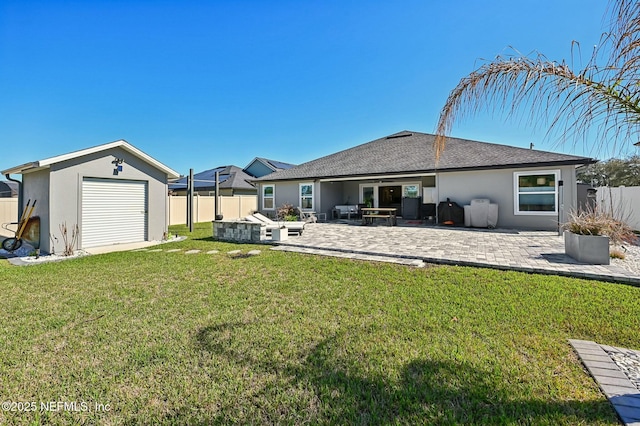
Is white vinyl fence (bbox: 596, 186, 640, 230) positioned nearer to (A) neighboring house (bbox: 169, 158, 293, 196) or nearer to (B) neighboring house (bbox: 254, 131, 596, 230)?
(B) neighboring house (bbox: 254, 131, 596, 230)

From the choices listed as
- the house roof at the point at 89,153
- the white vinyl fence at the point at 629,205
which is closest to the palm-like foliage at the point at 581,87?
the house roof at the point at 89,153

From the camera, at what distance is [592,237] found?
19.9 feet

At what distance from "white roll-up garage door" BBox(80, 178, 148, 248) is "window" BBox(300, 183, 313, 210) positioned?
30.1 feet

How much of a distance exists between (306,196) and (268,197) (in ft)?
10.5

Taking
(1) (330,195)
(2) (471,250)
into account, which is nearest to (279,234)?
(2) (471,250)

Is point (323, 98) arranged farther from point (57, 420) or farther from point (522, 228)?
point (57, 420)

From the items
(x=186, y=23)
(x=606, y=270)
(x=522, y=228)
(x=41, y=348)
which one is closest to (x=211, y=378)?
(x=41, y=348)

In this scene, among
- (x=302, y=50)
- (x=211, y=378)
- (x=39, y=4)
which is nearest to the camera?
(x=211, y=378)

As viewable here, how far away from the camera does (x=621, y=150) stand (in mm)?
2391

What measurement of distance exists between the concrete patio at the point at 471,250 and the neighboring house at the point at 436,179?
1.57 metres

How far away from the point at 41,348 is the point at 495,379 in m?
4.63

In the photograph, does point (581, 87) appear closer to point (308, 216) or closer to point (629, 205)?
point (308, 216)

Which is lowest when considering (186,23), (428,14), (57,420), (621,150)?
(57,420)

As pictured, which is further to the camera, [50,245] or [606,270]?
[50,245]
